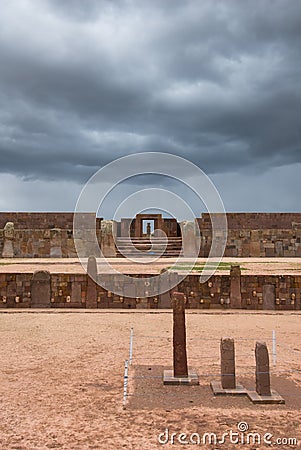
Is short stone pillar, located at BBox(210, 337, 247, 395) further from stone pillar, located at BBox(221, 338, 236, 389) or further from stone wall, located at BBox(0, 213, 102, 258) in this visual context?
stone wall, located at BBox(0, 213, 102, 258)

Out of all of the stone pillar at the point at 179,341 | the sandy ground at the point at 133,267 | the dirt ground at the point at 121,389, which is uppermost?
the sandy ground at the point at 133,267

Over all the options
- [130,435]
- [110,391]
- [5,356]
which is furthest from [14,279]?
[130,435]

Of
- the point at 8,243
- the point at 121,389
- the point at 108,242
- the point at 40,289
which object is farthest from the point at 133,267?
the point at 121,389

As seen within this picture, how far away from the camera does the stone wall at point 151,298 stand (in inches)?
448

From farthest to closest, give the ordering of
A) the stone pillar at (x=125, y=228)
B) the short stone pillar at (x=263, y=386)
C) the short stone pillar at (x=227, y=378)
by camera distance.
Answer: the stone pillar at (x=125, y=228) → the short stone pillar at (x=227, y=378) → the short stone pillar at (x=263, y=386)

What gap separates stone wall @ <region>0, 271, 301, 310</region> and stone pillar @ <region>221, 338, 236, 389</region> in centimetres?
607

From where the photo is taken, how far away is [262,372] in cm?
497

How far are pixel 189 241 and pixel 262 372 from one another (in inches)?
664

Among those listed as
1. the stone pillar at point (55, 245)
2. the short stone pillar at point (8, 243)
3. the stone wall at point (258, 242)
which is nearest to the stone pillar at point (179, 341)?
the stone pillar at point (55, 245)

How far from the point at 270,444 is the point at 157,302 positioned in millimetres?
7714

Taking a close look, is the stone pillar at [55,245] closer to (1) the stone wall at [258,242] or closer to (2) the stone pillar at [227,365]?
(1) the stone wall at [258,242]

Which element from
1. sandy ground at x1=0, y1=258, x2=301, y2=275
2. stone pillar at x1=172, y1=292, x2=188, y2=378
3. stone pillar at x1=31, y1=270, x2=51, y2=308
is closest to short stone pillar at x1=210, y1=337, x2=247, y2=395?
stone pillar at x1=172, y1=292, x2=188, y2=378

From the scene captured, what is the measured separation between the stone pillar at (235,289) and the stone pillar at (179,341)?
18.7ft

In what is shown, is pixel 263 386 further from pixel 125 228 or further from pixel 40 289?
pixel 125 228
